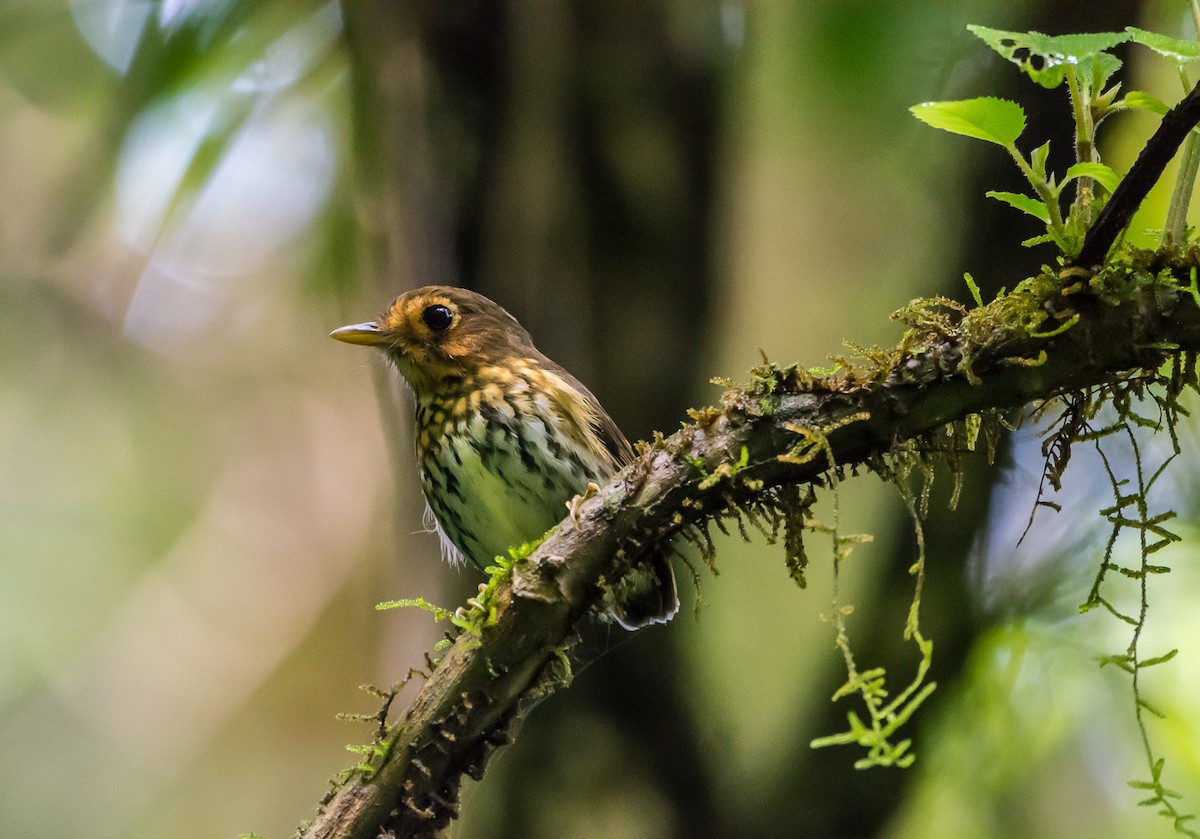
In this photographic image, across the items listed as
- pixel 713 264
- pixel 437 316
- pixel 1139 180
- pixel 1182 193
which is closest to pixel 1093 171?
pixel 1139 180

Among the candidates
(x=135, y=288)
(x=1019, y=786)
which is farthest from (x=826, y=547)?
(x=135, y=288)

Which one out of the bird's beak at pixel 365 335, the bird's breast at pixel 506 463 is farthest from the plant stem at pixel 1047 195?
the bird's beak at pixel 365 335

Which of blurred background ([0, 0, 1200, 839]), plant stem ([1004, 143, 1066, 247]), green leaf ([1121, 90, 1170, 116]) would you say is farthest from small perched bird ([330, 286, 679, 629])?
green leaf ([1121, 90, 1170, 116])

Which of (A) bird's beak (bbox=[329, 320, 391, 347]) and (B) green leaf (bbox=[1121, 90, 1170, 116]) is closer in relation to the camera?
(B) green leaf (bbox=[1121, 90, 1170, 116])

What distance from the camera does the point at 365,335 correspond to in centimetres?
246

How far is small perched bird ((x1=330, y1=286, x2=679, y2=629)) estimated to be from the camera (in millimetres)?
2312

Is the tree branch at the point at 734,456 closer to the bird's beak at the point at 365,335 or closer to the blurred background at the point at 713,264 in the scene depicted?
the blurred background at the point at 713,264

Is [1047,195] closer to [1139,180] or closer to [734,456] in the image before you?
[1139,180]

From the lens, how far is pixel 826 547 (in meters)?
2.62

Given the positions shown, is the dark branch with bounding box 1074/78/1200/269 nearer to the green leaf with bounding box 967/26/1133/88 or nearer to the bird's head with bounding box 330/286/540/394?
the green leaf with bounding box 967/26/1133/88

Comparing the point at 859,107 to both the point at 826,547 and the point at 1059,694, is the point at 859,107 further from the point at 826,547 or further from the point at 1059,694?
the point at 1059,694

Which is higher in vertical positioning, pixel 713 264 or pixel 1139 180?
pixel 713 264

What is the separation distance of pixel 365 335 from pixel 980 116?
168 centimetres

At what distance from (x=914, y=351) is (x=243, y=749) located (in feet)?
13.2
